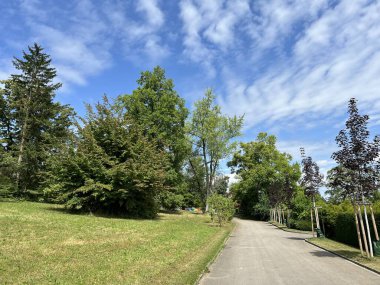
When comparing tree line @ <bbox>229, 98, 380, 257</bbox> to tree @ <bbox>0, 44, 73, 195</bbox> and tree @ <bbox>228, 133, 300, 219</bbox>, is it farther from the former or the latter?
tree @ <bbox>0, 44, 73, 195</bbox>

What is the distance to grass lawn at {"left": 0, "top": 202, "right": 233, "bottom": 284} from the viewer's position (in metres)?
7.66

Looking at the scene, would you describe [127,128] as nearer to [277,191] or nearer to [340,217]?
[340,217]

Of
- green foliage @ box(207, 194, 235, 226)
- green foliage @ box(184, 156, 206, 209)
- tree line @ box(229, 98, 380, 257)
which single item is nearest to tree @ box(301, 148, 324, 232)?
tree line @ box(229, 98, 380, 257)

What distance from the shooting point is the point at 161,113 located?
36.9 meters

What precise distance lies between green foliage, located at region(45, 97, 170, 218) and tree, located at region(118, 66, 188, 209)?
9.97 m

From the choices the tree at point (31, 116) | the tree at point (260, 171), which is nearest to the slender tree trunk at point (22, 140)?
the tree at point (31, 116)

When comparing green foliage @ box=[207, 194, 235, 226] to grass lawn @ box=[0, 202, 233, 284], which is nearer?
grass lawn @ box=[0, 202, 233, 284]

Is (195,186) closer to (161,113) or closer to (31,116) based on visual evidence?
(161,113)

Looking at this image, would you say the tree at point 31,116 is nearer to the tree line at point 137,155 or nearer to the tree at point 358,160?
the tree line at point 137,155

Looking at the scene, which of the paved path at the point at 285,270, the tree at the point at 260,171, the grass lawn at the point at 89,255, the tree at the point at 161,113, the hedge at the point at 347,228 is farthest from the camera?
the tree at the point at 260,171

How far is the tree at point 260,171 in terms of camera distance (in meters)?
53.1

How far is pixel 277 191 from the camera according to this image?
3819 centimetres

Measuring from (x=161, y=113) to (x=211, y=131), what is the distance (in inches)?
440

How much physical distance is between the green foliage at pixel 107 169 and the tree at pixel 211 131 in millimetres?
21583
